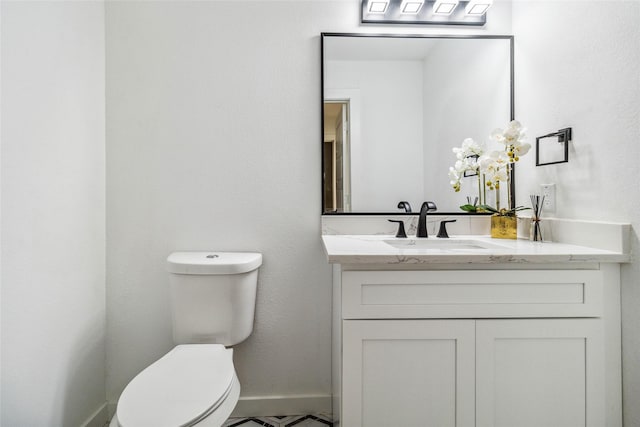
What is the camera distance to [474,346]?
1.09 m

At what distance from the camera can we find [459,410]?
3.56 feet

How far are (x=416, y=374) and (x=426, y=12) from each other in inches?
58.2

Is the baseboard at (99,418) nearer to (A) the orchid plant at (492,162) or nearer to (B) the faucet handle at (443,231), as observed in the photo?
(B) the faucet handle at (443,231)

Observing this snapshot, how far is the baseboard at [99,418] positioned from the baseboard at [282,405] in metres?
0.54

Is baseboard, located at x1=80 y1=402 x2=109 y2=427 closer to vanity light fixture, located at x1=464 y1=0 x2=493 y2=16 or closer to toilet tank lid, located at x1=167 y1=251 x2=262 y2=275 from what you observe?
toilet tank lid, located at x1=167 y1=251 x2=262 y2=275

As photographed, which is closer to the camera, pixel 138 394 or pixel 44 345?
pixel 138 394

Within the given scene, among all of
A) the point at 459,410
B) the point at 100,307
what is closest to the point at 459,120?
the point at 459,410

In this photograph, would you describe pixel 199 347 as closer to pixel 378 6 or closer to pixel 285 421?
pixel 285 421

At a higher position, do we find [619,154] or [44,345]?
[619,154]

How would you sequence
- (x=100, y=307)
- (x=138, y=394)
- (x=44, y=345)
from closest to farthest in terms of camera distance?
(x=138, y=394) → (x=44, y=345) → (x=100, y=307)

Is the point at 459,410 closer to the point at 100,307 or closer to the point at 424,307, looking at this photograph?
the point at 424,307

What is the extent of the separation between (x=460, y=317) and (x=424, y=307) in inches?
4.4

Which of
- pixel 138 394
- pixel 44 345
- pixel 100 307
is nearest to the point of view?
pixel 138 394

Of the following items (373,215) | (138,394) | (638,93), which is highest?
(638,93)
